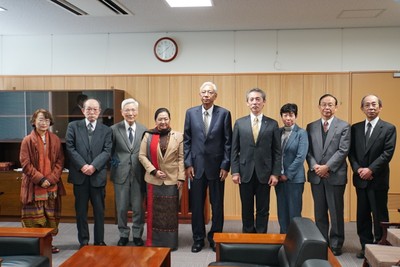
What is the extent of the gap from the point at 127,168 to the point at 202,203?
0.90m

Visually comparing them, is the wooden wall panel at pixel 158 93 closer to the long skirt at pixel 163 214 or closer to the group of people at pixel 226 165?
the group of people at pixel 226 165

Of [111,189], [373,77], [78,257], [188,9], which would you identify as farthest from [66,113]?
[373,77]

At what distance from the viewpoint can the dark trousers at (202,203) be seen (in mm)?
4570

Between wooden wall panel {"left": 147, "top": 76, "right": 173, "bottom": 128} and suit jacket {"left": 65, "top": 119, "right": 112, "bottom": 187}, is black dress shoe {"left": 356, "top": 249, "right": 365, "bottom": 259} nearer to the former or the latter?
suit jacket {"left": 65, "top": 119, "right": 112, "bottom": 187}

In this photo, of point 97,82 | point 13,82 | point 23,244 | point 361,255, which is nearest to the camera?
point 23,244

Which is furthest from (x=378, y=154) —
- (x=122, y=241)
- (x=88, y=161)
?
(x=88, y=161)

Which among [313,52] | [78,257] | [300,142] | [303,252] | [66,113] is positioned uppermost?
[313,52]

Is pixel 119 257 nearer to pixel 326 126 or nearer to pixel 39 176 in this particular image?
pixel 39 176

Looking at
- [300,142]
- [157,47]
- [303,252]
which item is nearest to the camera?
[303,252]

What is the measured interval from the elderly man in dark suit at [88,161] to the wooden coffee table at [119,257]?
1254mm

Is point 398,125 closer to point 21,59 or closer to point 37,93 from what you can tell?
point 37,93

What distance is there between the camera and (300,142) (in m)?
4.50

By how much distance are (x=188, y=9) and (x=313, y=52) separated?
2.09 metres

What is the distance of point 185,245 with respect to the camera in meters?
4.88
